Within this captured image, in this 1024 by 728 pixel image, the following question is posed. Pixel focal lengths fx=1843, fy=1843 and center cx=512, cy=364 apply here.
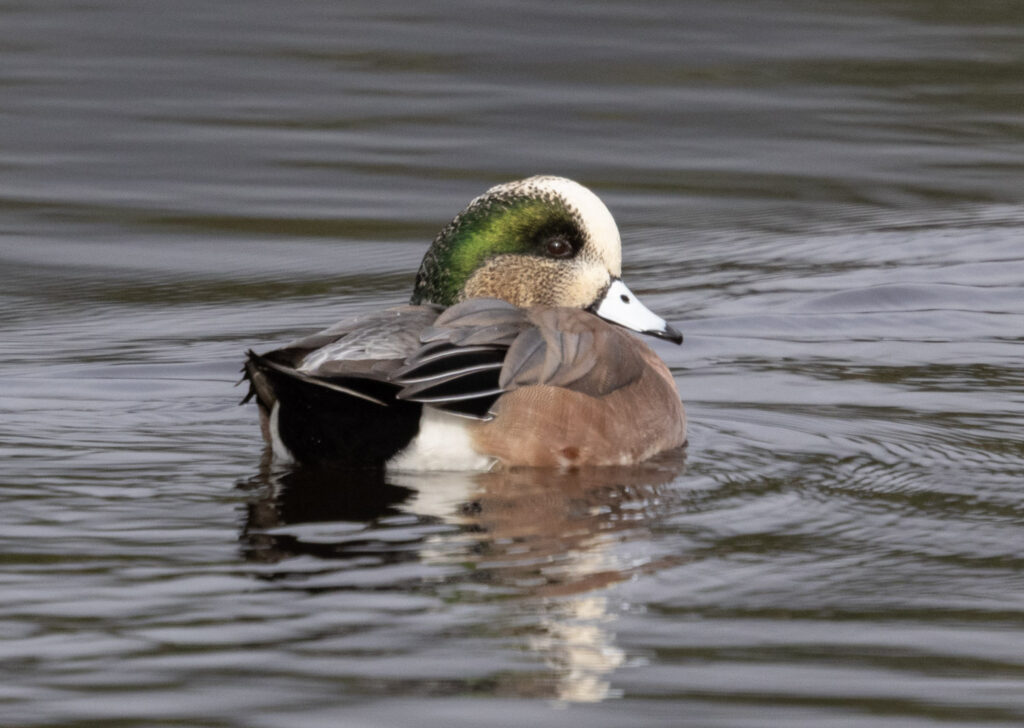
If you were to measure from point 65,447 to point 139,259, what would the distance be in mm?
3123

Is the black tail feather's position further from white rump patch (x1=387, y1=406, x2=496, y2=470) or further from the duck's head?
the duck's head

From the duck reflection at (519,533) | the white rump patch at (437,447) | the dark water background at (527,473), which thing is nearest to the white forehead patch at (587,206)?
the dark water background at (527,473)

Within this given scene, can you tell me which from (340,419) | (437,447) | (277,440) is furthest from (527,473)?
(277,440)

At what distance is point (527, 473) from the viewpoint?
15.0ft

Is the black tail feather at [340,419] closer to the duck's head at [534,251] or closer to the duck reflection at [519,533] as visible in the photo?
the duck reflection at [519,533]

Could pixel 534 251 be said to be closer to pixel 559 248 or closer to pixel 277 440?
pixel 559 248

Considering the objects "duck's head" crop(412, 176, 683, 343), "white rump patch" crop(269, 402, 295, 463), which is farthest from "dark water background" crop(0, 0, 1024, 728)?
"duck's head" crop(412, 176, 683, 343)

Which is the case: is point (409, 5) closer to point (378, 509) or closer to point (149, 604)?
point (378, 509)

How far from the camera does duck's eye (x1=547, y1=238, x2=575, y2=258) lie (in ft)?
17.3

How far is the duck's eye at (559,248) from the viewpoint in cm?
527

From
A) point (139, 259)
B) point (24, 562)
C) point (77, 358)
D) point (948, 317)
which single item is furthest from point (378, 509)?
point (139, 259)

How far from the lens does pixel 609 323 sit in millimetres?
5344

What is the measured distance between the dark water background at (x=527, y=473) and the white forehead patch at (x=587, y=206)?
22.2 inches

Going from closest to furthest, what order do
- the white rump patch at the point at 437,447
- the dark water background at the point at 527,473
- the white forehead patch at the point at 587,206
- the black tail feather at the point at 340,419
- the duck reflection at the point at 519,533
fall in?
the dark water background at the point at 527,473, the duck reflection at the point at 519,533, the black tail feather at the point at 340,419, the white rump patch at the point at 437,447, the white forehead patch at the point at 587,206
